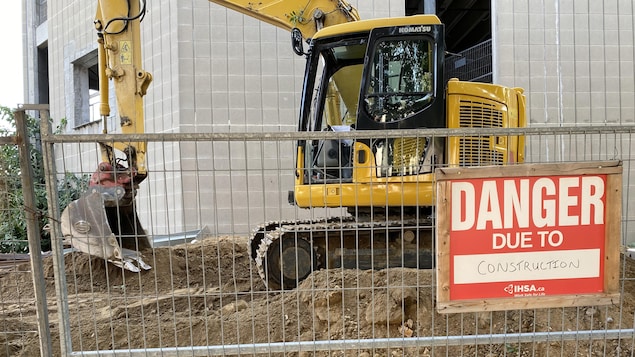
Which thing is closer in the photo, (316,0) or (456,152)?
(456,152)

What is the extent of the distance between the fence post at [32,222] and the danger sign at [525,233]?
2.31 metres

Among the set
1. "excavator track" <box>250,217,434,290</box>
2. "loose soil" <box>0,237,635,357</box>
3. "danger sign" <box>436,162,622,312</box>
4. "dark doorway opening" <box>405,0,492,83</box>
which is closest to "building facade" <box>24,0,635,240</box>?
"dark doorway opening" <box>405,0,492,83</box>

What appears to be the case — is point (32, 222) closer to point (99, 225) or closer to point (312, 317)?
point (312, 317)

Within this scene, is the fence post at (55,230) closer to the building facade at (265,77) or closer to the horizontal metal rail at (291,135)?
the horizontal metal rail at (291,135)

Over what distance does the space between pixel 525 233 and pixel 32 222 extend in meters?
2.81

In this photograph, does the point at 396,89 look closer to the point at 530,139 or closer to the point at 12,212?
the point at 12,212

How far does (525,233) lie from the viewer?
8.44 ft

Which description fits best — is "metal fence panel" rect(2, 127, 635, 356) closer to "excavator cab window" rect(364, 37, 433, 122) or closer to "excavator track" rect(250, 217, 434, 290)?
"excavator track" rect(250, 217, 434, 290)

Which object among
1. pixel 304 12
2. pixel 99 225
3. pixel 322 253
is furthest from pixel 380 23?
pixel 99 225

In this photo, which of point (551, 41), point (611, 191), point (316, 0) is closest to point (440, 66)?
point (316, 0)

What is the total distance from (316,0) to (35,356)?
15.5 feet

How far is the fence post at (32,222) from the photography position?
105 inches

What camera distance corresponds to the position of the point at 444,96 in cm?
476

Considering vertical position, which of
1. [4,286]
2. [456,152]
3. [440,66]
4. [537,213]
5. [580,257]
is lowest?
[4,286]
